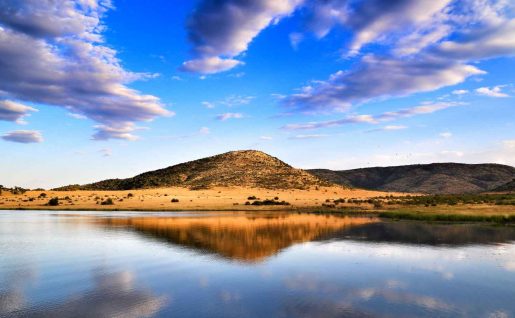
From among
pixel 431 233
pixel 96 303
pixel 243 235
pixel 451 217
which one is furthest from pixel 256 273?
pixel 451 217

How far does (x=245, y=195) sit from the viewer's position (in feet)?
262

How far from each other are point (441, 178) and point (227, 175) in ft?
335

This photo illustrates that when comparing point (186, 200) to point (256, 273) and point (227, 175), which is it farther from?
point (256, 273)

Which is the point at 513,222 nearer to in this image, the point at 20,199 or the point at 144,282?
the point at 144,282

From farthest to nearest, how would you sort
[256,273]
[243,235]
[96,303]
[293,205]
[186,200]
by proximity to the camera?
[186,200], [293,205], [243,235], [256,273], [96,303]

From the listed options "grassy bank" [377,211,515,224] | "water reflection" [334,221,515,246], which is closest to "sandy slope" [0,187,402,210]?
"grassy bank" [377,211,515,224]

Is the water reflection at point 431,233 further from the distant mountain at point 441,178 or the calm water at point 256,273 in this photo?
the distant mountain at point 441,178

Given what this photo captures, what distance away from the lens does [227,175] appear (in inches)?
4075

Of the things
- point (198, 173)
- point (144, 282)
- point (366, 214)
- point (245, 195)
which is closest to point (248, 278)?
point (144, 282)

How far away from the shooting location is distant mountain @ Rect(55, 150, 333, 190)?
3816 inches

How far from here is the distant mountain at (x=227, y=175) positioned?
9694 cm

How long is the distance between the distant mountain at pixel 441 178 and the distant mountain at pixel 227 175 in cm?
4717

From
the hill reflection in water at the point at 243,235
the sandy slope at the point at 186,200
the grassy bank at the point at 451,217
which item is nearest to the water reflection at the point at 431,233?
the hill reflection in water at the point at 243,235

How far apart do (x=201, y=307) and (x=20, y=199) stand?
72403mm
